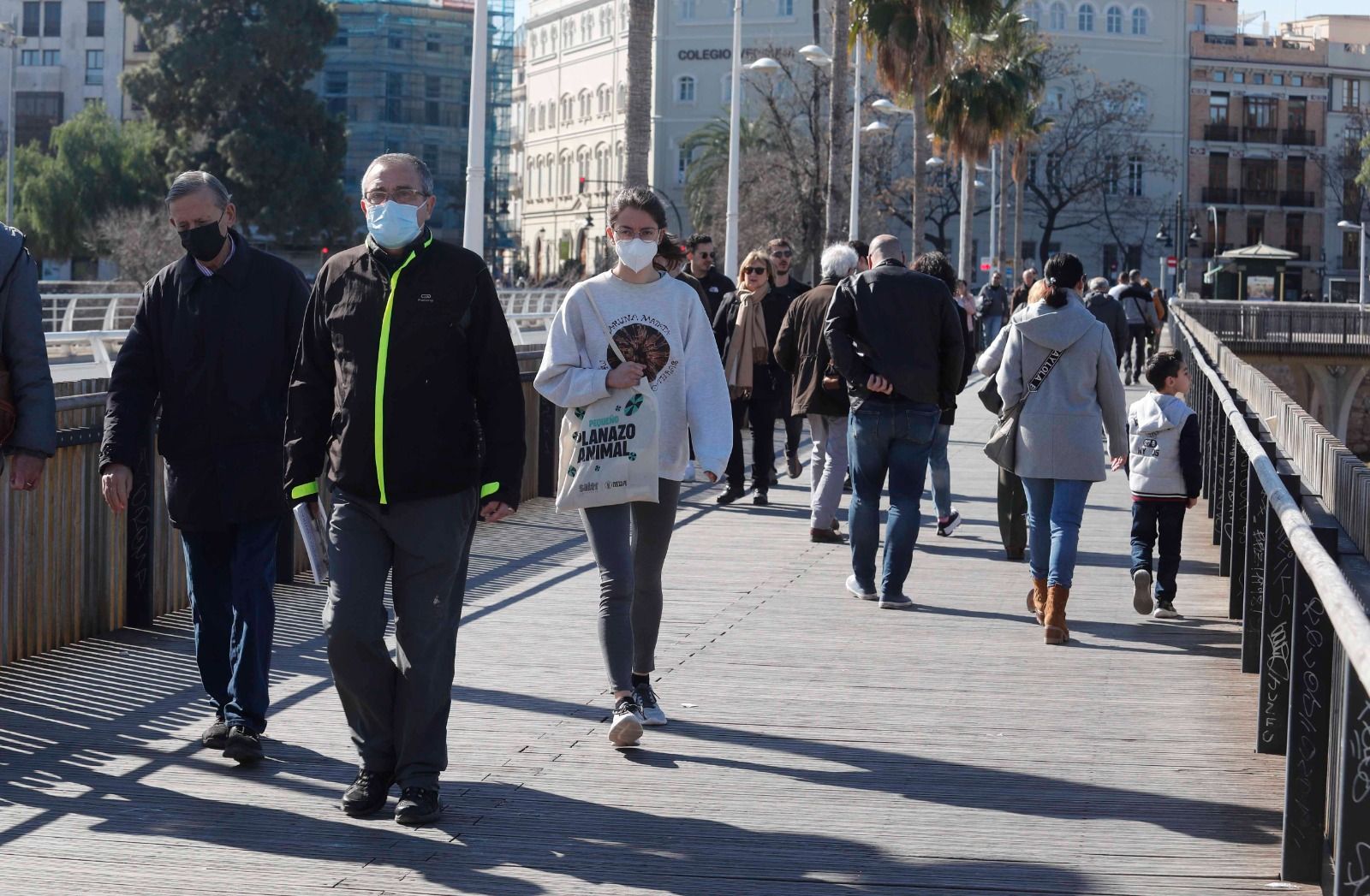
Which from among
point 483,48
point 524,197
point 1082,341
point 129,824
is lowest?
point 129,824

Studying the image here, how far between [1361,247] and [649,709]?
3302 inches

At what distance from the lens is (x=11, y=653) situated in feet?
26.4

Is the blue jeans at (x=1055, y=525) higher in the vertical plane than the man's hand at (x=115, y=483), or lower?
lower

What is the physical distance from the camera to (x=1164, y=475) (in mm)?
9930

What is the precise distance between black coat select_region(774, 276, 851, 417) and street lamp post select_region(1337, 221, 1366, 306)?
6702cm

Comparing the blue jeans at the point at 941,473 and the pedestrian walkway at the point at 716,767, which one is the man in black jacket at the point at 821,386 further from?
the pedestrian walkway at the point at 716,767

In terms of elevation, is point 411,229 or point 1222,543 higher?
point 411,229

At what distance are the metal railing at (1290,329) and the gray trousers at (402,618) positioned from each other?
43.0 meters

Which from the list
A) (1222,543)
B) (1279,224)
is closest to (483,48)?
(1222,543)

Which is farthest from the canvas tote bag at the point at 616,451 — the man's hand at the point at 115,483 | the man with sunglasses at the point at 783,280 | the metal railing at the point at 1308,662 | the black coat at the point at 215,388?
the man with sunglasses at the point at 783,280

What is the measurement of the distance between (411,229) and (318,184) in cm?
6828

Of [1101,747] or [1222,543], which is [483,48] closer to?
[1222,543]

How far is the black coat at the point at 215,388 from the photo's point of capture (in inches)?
254

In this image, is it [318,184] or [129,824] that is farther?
[318,184]
